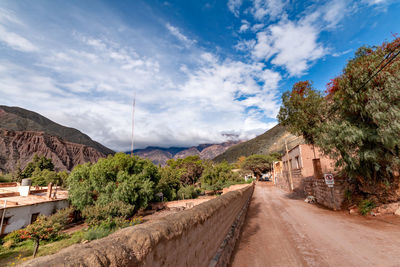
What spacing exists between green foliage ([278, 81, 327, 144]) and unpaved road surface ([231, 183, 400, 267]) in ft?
19.0

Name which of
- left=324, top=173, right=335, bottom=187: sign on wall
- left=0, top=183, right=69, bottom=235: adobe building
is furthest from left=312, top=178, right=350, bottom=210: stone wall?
left=0, top=183, right=69, bottom=235: adobe building

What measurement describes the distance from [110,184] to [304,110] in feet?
83.0

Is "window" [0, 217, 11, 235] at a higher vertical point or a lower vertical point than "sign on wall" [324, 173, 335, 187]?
lower

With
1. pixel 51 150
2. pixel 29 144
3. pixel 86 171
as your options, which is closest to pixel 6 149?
pixel 29 144

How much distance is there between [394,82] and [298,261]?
10.1 m

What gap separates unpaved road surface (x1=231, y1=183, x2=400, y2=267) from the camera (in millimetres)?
5757

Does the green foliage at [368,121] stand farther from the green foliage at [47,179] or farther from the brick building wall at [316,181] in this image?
the green foliage at [47,179]

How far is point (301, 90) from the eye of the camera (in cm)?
1551

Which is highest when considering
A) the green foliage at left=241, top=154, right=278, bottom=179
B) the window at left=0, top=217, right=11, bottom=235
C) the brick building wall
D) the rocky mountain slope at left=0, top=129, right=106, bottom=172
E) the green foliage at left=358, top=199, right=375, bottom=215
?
the rocky mountain slope at left=0, top=129, right=106, bottom=172

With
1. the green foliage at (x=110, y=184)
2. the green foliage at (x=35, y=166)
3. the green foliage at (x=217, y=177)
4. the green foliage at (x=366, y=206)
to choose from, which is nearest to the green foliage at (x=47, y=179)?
the green foliage at (x=35, y=166)

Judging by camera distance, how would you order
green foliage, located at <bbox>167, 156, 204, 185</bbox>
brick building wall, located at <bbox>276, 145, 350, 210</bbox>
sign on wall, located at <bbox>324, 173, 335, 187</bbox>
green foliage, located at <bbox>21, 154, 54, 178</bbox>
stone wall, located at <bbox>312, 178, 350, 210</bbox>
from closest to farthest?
sign on wall, located at <bbox>324, 173, 335, 187</bbox>, stone wall, located at <bbox>312, 178, 350, 210</bbox>, brick building wall, located at <bbox>276, 145, 350, 210</bbox>, green foliage, located at <bbox>167, 156, 204, 185</bbox>, green foliage, located at <bbox>21, 154, 54, 178</bbox>

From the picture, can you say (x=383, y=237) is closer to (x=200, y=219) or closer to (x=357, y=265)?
(x=357, y=265)

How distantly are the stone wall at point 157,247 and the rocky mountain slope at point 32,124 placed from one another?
179 metres

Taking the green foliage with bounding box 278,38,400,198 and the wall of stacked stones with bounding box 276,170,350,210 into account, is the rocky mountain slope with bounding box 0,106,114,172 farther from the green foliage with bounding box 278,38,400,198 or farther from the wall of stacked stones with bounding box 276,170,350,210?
the green foliage with bounding box 278,38,400,198
